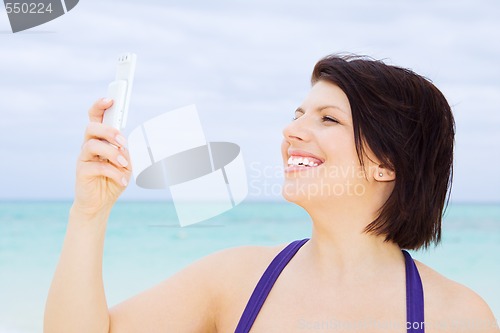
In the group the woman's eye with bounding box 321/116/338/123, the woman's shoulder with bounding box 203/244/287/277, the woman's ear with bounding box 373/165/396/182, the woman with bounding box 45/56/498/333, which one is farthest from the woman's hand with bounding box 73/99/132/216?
the woman's ear with bounding box 373/165/396/182

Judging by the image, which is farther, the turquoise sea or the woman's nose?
the turquoise sea

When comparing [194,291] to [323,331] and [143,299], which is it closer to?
[143,299]

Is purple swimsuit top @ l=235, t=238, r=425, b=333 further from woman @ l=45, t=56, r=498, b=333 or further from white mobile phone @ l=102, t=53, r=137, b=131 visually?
white mobile phone @ l=102, t=53, r=137, b=131

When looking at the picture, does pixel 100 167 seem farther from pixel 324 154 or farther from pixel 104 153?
pixel 324 154

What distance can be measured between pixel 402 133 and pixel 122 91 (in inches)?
41.8

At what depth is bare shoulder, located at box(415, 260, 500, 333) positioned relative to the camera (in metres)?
2.19

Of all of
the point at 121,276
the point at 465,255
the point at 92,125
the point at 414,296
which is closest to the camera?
the point at 92,125

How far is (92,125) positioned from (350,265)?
107cm

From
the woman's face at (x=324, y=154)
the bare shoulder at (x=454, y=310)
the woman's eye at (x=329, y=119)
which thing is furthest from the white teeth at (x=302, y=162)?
the bare shoulder at (x=454, y=310)

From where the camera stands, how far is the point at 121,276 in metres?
9.74

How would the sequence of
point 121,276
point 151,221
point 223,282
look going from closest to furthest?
point 223,282 < point 121,276 < point 151,221

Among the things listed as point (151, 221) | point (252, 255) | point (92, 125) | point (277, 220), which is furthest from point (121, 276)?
point (92, 125)

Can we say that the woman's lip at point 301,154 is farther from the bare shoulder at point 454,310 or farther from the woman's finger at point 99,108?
the woman's finger at point 99,108

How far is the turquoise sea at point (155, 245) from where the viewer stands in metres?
8.87
